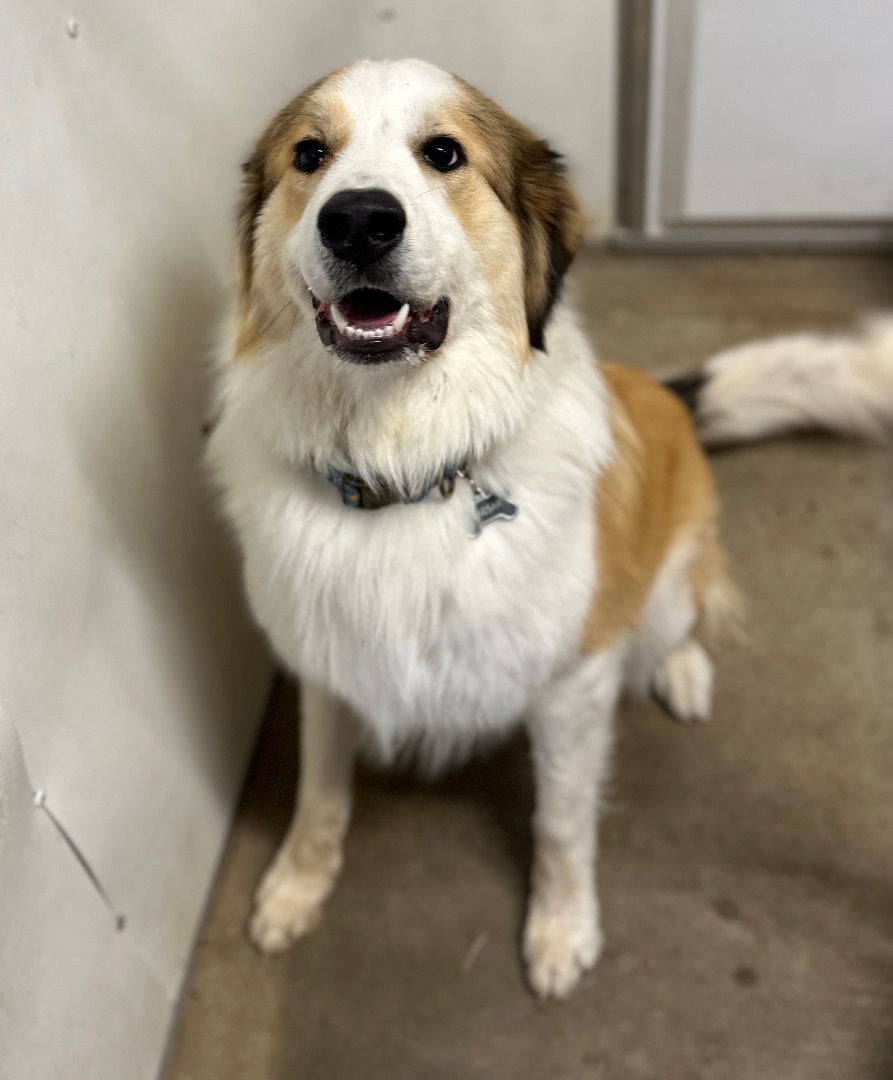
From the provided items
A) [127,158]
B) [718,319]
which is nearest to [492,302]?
[127,158]

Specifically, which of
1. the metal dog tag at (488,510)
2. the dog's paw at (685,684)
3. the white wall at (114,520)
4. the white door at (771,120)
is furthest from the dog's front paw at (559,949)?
the white door at (771,120)

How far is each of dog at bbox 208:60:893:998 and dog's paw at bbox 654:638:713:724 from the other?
0.41m

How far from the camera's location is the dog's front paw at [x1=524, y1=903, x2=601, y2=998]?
5.22 ft

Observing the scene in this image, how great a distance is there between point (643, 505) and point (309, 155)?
78cm

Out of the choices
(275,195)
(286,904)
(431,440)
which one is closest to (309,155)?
(275,195)

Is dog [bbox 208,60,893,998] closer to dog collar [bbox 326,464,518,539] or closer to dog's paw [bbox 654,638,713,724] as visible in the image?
dog collar [bbox 326,464,518,539]

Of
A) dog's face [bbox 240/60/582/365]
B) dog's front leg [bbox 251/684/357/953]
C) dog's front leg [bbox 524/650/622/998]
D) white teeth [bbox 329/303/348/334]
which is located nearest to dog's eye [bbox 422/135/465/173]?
dog's face [bbox 240/60/582/365]

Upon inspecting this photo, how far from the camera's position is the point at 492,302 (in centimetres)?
117

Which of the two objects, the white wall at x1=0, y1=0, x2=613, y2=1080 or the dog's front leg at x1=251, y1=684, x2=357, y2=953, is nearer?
the white wall at x1=0, y1=0, x2=613, y2=1080

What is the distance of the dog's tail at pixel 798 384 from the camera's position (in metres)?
2.12

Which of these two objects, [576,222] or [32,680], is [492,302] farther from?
[32,680]

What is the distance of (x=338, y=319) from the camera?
42.4 inches

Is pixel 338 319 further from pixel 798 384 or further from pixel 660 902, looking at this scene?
pixel 798 384

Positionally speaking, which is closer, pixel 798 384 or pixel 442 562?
pixel 442 562
